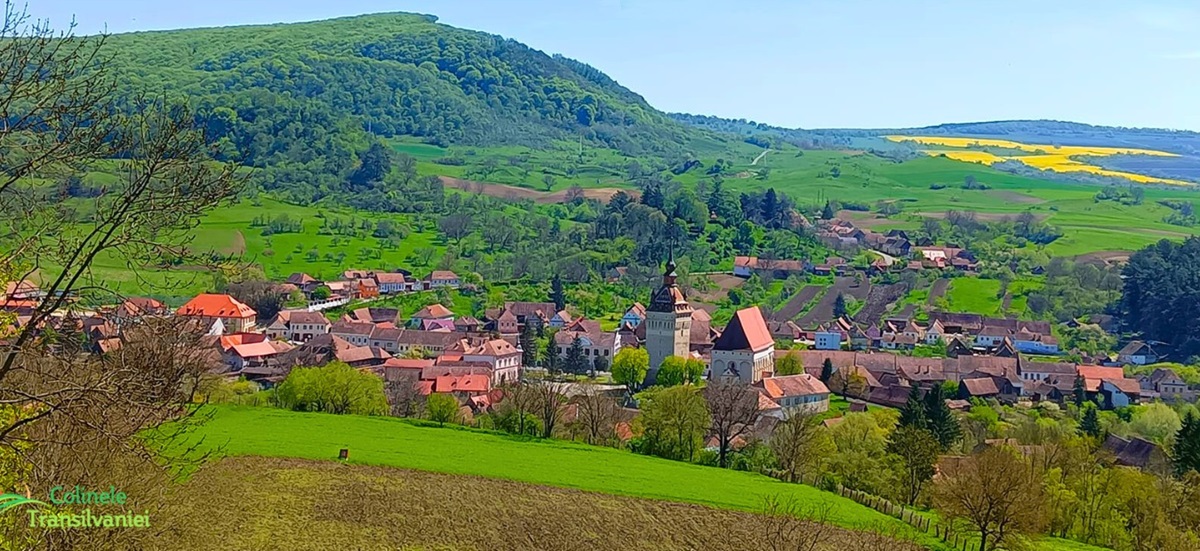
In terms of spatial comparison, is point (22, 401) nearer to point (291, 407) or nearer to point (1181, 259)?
point (291, 407)

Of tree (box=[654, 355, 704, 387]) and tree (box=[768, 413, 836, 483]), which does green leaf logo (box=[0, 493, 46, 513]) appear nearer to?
tree (box=[768, 413, 836, 483])

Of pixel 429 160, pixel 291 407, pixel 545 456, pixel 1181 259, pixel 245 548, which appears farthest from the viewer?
pixel 429 160

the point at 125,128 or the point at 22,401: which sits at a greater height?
the point at 125,128

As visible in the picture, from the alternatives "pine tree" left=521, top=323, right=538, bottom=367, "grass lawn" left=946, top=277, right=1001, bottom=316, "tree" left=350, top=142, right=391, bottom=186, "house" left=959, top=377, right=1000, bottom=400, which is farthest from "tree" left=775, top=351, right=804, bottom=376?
"tree" left=350, top=142, right=391, bottom=186

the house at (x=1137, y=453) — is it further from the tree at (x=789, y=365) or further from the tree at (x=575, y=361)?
the tree at (x=575, y=361)

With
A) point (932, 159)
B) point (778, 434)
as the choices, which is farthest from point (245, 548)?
point (932, 159)

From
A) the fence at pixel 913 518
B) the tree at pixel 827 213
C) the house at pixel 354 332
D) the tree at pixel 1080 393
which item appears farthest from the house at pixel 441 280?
the fence at pixel 913 518

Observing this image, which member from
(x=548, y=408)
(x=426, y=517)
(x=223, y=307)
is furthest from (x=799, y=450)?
(x=223, y=307)

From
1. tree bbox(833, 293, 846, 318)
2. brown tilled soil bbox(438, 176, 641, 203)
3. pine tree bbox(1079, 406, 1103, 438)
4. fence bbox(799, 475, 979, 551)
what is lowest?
tree bbox(833, 293, 846, 318)
